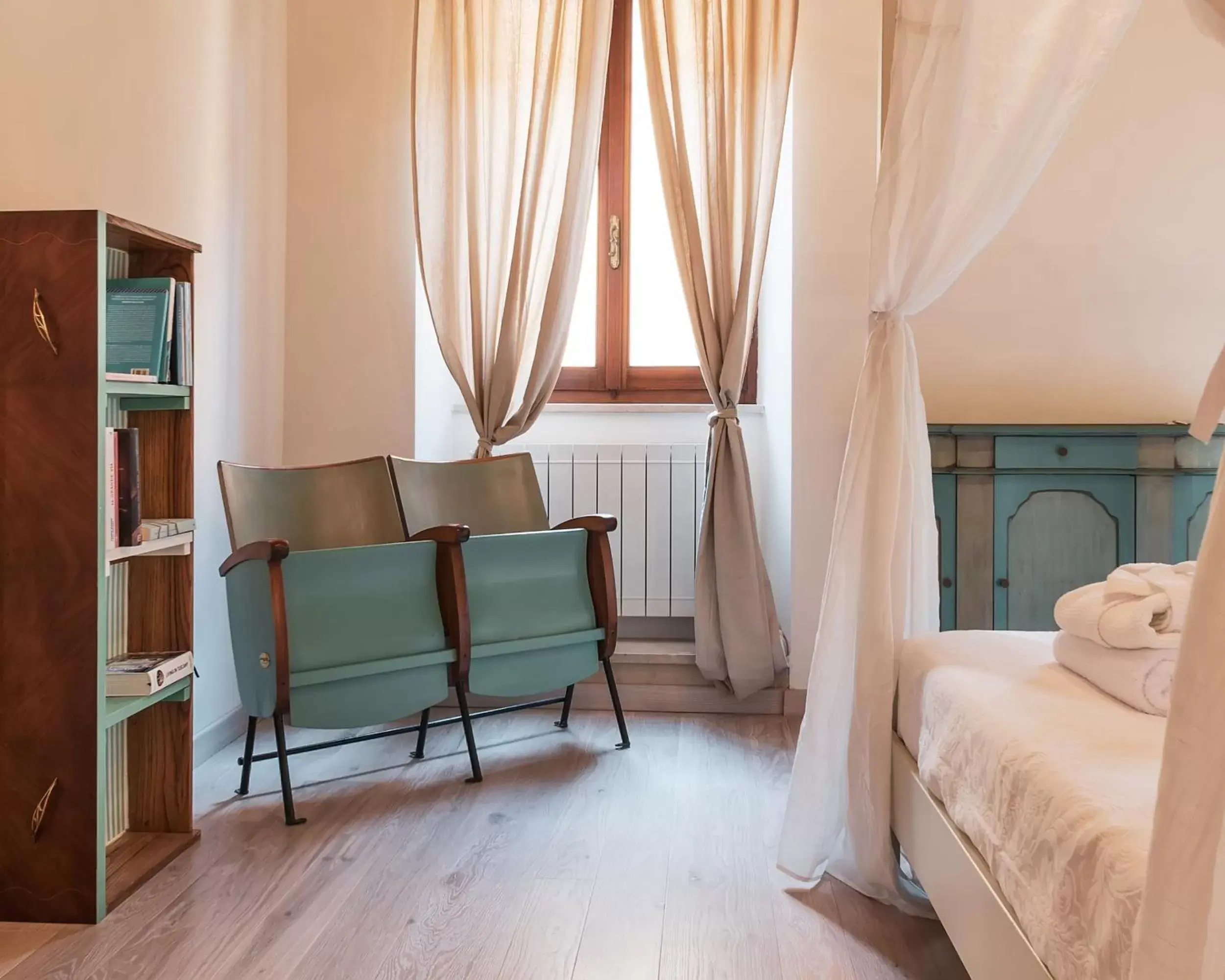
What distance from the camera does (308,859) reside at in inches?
89.7

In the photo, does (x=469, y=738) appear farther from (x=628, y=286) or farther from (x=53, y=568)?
(x=628, y=286)

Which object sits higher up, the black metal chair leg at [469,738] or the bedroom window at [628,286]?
the bedroom window at [628,286]

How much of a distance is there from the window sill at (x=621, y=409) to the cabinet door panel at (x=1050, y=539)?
1112mm

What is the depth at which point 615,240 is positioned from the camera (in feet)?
13.0

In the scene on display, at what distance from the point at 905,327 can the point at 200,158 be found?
6.73ft

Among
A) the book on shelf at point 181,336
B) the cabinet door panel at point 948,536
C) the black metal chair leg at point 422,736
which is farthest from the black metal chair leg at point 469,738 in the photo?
the cabinet door panel at point 948,536

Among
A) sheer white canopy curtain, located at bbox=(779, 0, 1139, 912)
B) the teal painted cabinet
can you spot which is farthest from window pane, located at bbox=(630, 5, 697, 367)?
sheer white canopy curtain, located at bbox=(779, 0, 1139, 912)

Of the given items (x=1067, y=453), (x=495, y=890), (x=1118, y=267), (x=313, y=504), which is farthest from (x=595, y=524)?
(x=1118, y=267)

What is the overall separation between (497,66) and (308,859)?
8.49 ft

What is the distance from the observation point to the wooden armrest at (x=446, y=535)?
2.77m

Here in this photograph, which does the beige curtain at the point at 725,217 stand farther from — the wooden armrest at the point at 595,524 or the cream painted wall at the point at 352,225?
the cream painted wall at the point at 352,225

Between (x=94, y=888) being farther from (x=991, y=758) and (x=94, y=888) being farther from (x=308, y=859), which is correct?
(x=991, y=758)

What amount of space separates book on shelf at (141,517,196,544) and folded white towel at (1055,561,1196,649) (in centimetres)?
183

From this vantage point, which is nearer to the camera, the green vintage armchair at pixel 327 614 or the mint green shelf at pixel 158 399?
the mint green shelf at pixel 158 399
